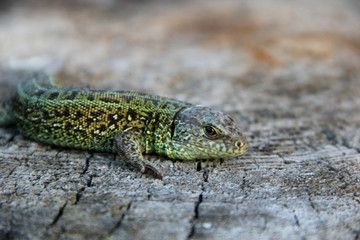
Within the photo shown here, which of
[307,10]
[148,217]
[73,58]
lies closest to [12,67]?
[73,58]

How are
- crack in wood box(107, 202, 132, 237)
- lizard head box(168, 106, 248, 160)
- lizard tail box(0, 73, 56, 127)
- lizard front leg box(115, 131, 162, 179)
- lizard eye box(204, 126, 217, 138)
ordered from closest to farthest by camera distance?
1. crack in wood box(107, 202, 132, 237)
2. lizard front leg box(115, 131, 162, 179)
3. lizard head box(168, 106, 248, 160)
4. lizard eye box(204, 126, 217, 138)
5. lizard tail box(0, 73, 56, 127)

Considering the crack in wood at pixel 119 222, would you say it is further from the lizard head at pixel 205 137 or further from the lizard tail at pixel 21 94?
the lizard tail at pixel 21 94

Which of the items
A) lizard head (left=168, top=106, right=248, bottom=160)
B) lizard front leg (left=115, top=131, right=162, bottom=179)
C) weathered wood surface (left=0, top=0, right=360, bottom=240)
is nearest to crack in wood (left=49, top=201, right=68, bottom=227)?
weathered wood surface (left=0, top=0, right=360, bottom=240)

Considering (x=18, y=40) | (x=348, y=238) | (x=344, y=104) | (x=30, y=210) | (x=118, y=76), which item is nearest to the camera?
(x=348, y=238)

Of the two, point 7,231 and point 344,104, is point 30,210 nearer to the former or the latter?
point 7,231

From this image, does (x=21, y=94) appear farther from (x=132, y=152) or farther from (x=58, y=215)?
(x=58, y=215)

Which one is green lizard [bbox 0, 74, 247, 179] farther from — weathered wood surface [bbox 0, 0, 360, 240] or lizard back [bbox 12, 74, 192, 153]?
weathered wood surface [bbox 0, 0, 360, 240]
